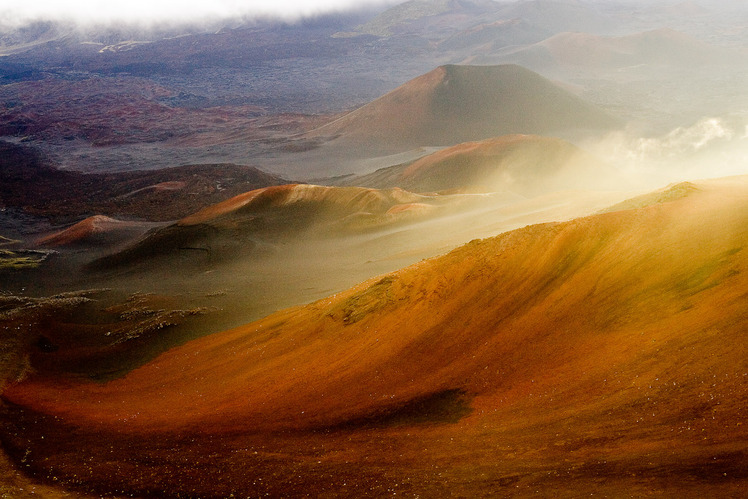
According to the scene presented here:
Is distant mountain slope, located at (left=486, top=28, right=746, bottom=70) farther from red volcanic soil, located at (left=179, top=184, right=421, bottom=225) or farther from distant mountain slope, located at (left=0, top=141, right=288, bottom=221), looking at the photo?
red volcanic soil, located at (left=179, top=184, right=421, bottom=225)

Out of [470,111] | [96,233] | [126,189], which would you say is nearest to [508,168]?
[470,111]

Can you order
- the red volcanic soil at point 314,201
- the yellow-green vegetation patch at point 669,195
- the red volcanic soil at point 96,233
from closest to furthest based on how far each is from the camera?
the yellow-green vegetation patch at point 669,195 → the red volcanic soil at point 314,201 → the red volcanic soil at point 96,233

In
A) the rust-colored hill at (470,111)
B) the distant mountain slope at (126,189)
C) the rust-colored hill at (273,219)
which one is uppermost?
the rust-colored hill at (470,111)

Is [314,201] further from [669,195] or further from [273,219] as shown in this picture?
[669,195]

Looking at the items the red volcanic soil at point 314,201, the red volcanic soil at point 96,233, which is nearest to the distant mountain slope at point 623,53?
the red volcanic soil at point 314,201

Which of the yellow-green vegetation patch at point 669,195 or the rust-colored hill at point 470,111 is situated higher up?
the rust-colored hill at point 470,111

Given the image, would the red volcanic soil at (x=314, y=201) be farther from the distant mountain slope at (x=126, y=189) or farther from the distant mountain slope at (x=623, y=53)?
the distant mountain slope at (x=623, y=53)

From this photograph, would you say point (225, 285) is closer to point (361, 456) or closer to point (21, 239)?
point (361, 456)
